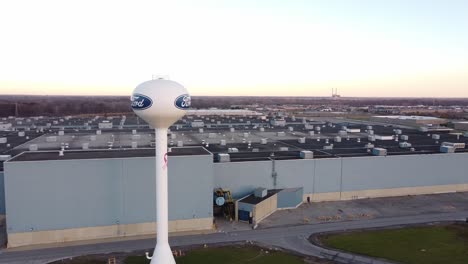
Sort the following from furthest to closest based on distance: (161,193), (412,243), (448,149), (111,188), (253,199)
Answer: (448,149) → (253,199) → (111,188) → (412,243) → (161,193)

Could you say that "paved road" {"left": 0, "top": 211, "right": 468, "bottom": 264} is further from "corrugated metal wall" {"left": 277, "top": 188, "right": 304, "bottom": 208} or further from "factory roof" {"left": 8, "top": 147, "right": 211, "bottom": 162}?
"factory roof" {"left": 8, "top": 147, "right": 211, "bottom": 162}

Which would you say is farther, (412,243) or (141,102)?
(412,243)

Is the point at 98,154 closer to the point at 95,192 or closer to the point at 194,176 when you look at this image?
the point at 95,192

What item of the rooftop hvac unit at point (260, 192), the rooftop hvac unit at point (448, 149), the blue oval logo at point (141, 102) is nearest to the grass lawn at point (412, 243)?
the rooftop hvac unit at point (260, 192)

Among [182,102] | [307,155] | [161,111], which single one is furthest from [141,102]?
[307,155]

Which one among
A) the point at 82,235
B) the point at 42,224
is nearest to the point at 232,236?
the point at 82,235

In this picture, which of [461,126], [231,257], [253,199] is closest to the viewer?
[231,257]

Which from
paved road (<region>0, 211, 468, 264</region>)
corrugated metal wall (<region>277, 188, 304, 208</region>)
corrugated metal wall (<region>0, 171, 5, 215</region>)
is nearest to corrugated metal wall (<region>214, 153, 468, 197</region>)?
corrugated metal wall (<region>277, 188, 304, 208</region>)
